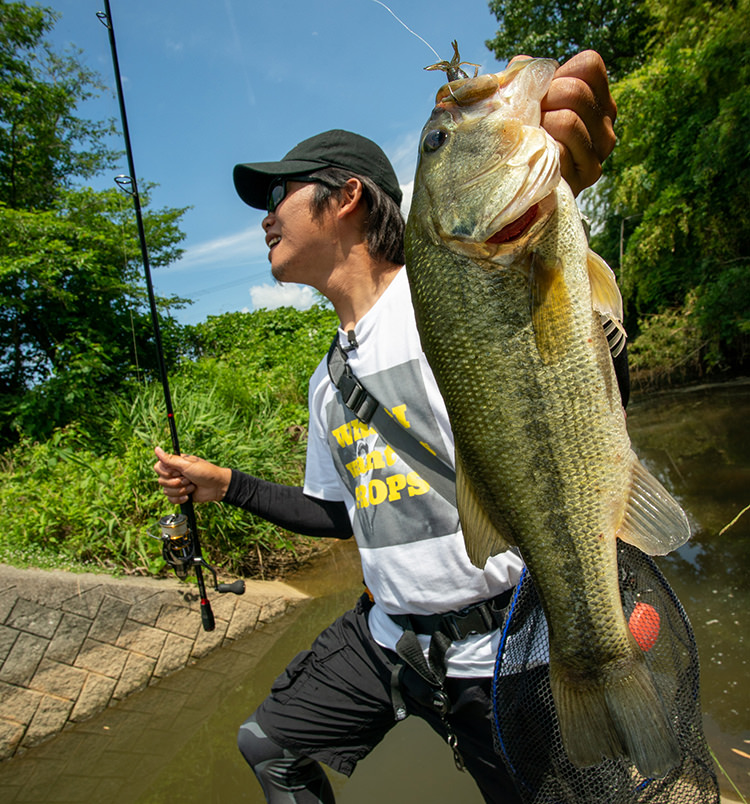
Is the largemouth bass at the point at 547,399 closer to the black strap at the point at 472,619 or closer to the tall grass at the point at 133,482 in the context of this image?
the black strap at the point at 472,619

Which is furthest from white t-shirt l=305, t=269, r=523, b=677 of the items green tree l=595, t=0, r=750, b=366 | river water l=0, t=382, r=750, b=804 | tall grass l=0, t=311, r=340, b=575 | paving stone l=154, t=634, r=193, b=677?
green tree l=595, t=0, r=750, b=366

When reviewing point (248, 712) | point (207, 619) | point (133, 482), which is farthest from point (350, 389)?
point (133, 482)

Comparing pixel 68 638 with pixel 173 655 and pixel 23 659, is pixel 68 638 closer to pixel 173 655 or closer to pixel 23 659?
pixel 23 659

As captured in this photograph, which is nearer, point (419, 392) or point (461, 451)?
point (461, 451)

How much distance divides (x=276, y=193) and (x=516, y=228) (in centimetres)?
136

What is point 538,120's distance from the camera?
1.32 metres

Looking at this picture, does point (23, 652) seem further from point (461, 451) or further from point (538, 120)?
point (538, 120)

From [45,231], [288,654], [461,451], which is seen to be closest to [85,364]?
[45,231]

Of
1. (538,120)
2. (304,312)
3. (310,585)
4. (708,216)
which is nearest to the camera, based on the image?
(538,120)

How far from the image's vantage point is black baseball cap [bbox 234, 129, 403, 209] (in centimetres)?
221

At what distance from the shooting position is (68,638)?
396 centimetres

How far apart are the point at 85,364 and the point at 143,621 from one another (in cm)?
620

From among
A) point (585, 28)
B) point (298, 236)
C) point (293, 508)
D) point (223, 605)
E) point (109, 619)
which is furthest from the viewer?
point (585, 28)

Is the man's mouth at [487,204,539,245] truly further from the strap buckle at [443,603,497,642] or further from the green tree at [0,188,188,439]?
the green tree at [0,188,188,439]
